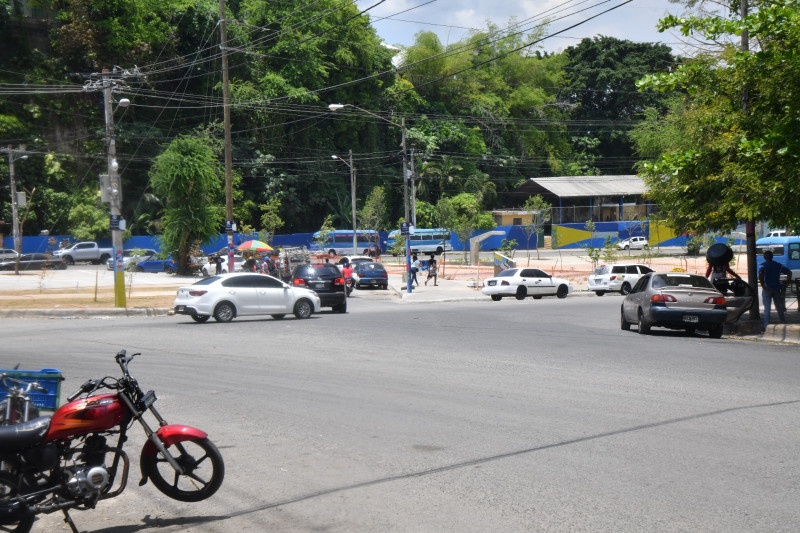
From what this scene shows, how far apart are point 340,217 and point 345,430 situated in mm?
72835

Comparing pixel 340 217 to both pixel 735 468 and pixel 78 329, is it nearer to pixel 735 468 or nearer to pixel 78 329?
pixel 78 329

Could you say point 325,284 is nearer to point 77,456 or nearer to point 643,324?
point 643,324

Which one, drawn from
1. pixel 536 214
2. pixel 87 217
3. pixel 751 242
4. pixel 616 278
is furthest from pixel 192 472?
pixel 536 214

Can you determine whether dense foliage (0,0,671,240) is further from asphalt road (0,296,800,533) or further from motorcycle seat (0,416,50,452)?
motorcycle seat (0,416,50,452)

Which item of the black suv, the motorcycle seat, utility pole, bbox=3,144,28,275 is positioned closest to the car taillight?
the black suv

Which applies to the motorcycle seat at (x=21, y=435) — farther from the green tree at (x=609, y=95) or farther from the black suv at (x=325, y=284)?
the green tree at (x=609, y=95)

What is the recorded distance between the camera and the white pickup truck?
64188 mm

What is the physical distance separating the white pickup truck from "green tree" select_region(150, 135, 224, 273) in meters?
12.9

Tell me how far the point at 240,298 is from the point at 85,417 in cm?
1920

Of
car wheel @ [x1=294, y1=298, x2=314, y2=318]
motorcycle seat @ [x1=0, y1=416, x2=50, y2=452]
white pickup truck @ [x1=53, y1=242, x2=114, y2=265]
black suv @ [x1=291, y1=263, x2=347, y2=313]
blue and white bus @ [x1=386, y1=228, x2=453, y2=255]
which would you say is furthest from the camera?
blue and white bus @ [x1=386, y1=228, x2=453, y2=255]

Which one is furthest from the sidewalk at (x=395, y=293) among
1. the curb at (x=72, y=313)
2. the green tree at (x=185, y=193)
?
the green tree at (x=185, y=193)

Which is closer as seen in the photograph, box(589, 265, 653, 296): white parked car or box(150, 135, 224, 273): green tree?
box(589, 265, 653, 296): white parked car

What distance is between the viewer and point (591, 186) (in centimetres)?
8831

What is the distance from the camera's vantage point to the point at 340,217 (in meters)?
81.7
